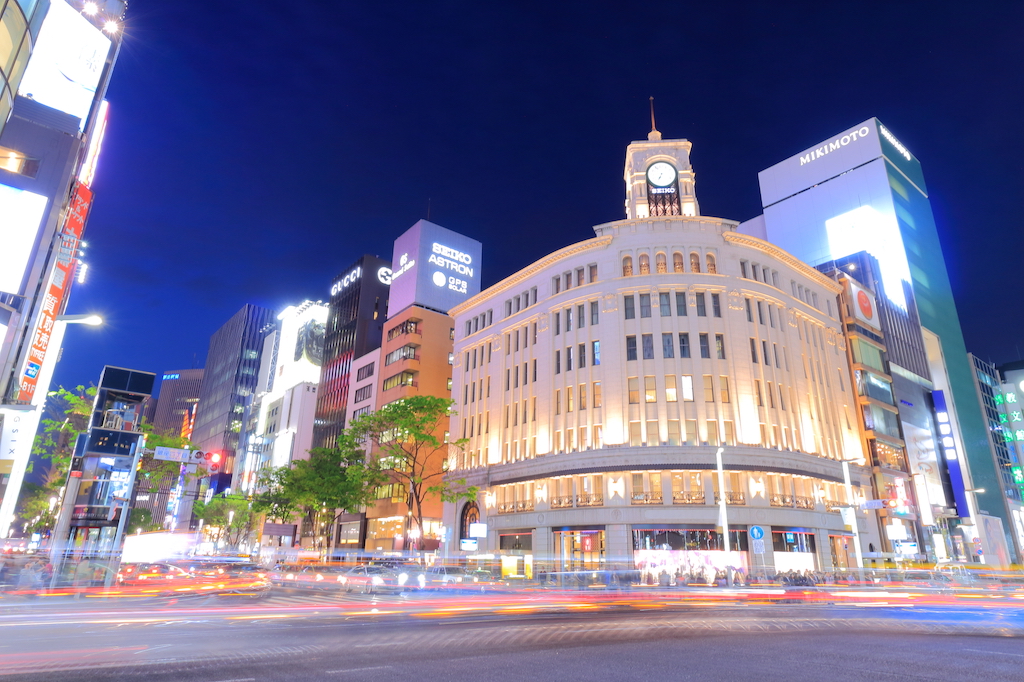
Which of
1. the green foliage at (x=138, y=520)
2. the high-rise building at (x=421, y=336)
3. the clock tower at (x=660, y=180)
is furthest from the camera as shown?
the green foliage at (x=138, y=520)

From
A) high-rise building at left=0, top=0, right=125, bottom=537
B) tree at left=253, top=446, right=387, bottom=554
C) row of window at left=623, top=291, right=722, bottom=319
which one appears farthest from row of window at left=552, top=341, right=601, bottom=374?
high-rise building at left=0, top=0, right=125, bottom=537

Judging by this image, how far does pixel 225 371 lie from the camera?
163 meters

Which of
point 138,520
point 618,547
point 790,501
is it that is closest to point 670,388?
point 790,501

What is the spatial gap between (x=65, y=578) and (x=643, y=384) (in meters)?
38.4

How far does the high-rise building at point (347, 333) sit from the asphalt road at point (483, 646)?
78.6 meters

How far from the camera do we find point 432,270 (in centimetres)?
8500

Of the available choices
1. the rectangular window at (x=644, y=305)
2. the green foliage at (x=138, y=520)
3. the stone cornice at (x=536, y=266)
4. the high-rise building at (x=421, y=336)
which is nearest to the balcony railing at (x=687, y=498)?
the rectangular window at (x=644, y=305)

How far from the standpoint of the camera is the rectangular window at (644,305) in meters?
51.6

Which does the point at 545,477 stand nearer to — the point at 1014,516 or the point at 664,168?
the point at 664,168

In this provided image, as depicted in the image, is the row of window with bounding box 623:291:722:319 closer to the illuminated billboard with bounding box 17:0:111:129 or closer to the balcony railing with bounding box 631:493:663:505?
the balcony railing with bounding box 631:493:663:505

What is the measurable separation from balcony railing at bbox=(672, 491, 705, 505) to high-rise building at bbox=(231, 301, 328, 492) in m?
73.9

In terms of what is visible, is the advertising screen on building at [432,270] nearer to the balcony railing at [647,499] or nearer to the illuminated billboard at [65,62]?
the balcony railing at [647,499]

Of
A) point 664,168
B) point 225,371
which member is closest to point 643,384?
point 664,168

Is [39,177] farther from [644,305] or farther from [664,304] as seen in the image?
[664,304]
